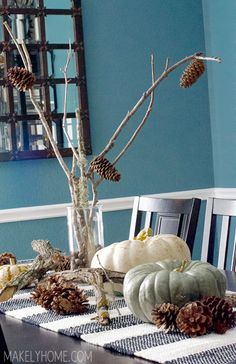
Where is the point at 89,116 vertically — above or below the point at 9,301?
above

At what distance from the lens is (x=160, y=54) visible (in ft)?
13.9

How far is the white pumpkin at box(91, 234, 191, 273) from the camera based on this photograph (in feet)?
6.03

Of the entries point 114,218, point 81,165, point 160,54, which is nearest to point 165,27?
point 160,54

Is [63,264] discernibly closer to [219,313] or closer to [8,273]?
[8,273]

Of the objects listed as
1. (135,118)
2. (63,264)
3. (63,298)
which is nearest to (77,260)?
(63,264)

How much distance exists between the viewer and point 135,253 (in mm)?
1851

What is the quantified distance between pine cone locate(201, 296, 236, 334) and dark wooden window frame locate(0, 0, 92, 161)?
2522 mm

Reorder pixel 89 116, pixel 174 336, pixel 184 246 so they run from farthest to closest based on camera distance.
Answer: pixel 89 116 < pixel 184 246 < pixel 174 336

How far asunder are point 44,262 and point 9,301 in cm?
14

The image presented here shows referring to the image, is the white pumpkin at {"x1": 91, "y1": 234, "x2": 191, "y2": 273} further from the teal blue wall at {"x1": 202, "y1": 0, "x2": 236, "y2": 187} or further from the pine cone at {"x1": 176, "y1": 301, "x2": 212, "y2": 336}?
the teal blue wall at {"x1": 202, "y1": 0, "x2": 236, "y2": 187}

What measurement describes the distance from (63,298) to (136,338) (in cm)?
29

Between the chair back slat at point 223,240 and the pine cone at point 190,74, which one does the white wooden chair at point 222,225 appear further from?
the pine cone at point 190,74

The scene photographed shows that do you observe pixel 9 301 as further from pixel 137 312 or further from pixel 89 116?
pixel 89 116

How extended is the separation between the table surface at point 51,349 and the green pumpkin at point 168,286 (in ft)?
0.49
